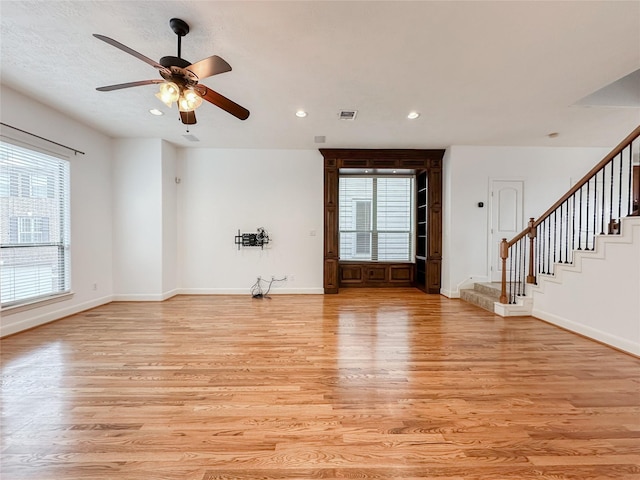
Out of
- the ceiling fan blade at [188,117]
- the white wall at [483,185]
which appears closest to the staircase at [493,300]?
the white wall at [483,185]

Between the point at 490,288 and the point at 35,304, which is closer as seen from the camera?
the point at 35,304

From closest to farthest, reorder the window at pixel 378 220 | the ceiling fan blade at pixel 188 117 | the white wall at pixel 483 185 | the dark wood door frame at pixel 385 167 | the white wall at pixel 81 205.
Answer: the ceiling fan blade at pixel 188 117
the white wall at pixel 81 205
the white wall at pixel 483 185
the dark wood door frame at pixel 385 167
the window at pixel 378 220

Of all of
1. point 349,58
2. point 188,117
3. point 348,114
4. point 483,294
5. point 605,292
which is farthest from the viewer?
point 483,294

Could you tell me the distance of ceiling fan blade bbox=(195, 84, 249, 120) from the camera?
236 centimetres

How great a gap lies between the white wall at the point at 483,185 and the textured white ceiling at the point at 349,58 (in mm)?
1090

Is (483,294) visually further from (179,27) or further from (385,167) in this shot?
(179,27)

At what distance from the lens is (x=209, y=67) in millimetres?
2148

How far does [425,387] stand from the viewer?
220 centimetres

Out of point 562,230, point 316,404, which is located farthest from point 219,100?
point 562,230

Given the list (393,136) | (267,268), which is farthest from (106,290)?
(393,136)

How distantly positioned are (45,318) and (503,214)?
783 centimetres

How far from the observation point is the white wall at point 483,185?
5449 millimetres

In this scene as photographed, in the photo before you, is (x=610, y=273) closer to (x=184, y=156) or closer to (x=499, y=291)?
(x=499, y=291)

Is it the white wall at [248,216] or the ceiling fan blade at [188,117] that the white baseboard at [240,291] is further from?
the ceiling fan blade at [188,117]
